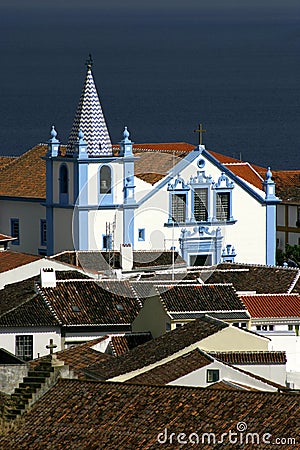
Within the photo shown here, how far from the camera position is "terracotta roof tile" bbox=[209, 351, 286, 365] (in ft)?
110

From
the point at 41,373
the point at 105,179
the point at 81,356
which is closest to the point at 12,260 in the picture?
the point at 105,179

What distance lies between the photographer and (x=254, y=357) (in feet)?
112

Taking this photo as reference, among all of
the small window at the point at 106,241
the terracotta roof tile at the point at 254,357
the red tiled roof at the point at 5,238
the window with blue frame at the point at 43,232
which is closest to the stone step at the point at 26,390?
the terracotta roof tile at the point at 254,357

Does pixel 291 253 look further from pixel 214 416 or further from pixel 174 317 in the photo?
pixel 214 416

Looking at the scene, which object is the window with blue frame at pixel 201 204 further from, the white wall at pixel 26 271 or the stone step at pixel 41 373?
the stone step at pixel 41 373

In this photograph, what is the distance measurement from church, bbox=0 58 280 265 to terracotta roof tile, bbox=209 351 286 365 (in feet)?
73.0

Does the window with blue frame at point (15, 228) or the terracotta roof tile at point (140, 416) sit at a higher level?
the window with blue frame at point (15, 228)

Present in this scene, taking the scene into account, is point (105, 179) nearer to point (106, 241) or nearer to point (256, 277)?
point (106, 241)

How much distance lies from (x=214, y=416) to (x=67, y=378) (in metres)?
2.36

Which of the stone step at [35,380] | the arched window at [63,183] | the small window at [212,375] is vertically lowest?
the small window at [212,375]

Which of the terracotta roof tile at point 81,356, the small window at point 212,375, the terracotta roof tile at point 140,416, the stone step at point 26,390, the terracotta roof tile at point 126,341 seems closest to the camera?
the terracotta roof tile at point 140,416

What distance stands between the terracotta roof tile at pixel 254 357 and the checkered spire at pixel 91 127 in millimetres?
24200

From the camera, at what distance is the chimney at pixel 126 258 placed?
5059 cm

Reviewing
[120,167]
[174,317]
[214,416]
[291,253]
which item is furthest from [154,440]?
[291,253]
